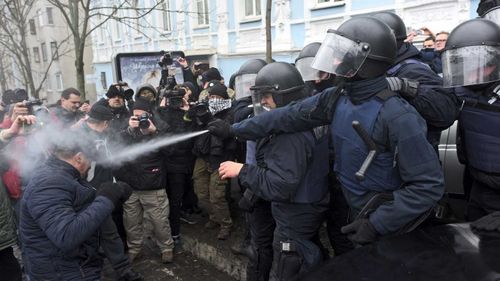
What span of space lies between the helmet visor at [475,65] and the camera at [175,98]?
3.00 m

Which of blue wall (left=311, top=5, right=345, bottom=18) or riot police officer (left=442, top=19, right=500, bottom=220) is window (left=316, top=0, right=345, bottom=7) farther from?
riot police officer (left=442, top=19, right=500, bottom=220)

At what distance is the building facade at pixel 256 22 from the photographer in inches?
396

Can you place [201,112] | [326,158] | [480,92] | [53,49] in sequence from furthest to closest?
[53,49]
[201,112]
[326,158]
[480,92]

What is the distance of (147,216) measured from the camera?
4.65 meters

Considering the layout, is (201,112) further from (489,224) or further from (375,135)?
→ (489,224)

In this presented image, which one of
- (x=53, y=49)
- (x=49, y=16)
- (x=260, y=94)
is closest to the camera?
(x=260, y=94)

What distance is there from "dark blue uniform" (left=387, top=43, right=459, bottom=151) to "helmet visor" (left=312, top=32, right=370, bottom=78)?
0.40 metres

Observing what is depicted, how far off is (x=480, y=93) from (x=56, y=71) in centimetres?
3684

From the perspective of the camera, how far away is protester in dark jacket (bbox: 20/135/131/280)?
249 centimetres

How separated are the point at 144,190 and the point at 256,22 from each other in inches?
442

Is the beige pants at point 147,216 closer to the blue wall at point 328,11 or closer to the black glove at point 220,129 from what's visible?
the black glove at point 220,129

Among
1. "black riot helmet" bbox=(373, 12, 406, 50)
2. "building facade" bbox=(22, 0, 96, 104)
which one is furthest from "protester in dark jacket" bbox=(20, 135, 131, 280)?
"building facade" bbox=(22, 0, 96, 104)

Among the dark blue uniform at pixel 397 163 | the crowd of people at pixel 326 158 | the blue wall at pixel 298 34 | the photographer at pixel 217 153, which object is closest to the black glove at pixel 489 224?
the crowd of people at pixel 326 158

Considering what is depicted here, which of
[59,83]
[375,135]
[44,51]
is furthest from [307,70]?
[44,51]
